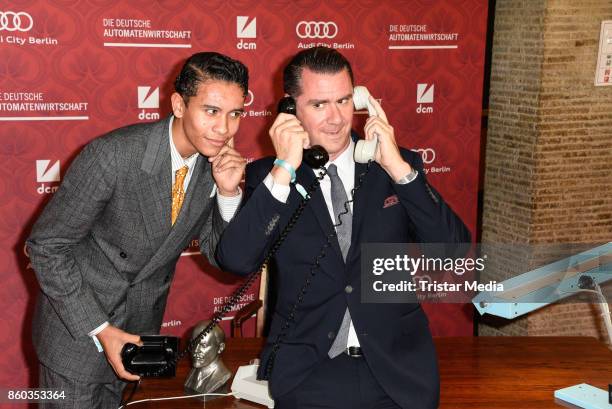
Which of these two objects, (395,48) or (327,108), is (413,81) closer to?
(395,48)

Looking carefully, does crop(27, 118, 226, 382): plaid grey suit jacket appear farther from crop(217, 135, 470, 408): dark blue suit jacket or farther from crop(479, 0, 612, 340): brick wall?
crop(479, 0, 612, 340): brick wall

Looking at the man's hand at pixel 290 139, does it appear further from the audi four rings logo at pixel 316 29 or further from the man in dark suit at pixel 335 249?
the audi four rings logo at pixel 316 29

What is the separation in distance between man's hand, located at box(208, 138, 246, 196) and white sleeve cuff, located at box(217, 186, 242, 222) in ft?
0.12

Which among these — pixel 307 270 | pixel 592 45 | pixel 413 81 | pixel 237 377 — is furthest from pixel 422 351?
pixel 592 45

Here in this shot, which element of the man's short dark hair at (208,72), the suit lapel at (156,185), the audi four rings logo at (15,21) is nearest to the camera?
the man's short dark hair at (208,72)

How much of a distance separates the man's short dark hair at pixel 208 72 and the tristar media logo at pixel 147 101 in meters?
2.01

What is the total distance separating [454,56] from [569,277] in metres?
3.13

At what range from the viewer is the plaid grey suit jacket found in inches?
107

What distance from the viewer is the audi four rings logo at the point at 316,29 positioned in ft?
16.4

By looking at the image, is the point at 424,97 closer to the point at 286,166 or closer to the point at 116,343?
the point at 286,166

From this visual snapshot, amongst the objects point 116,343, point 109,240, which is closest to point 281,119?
point 109,240

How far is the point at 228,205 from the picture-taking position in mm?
2893

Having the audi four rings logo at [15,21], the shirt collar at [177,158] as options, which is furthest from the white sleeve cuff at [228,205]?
the audi four rings logo at [15,21]

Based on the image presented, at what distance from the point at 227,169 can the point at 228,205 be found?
0.14 meters
